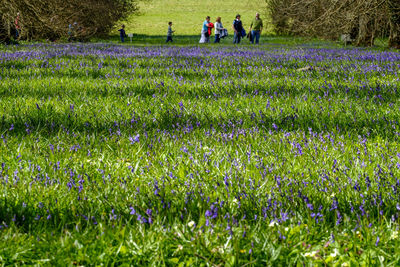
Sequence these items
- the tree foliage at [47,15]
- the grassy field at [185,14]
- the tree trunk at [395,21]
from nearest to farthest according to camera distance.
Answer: the tree trunk at [395,21], the tree foliage at [47,15], the grassy field at [185,14]

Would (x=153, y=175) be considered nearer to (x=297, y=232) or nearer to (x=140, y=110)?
(x=297, y=232)

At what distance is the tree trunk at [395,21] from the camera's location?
18.4 meters

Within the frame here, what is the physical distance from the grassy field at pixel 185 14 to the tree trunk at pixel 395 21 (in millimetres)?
28976

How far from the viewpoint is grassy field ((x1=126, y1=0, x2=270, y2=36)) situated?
56.4m

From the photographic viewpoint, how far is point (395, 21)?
19172 millimetres

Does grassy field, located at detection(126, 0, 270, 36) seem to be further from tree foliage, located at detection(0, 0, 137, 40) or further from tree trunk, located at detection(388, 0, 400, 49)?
tree trunk, located at detection(388, 0, 400, 49)

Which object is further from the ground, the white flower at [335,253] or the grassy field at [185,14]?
the grassy field at [185,14]

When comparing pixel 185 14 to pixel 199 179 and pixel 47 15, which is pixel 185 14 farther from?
pixel 199 179

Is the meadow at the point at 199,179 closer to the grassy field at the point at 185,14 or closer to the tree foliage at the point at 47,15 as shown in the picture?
the tree foliage at the point at 47,15

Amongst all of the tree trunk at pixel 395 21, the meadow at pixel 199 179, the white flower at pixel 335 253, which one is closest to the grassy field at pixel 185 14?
the tree trunk at pixel 395 21

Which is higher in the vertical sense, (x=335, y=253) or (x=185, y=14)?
(x=185, y=14)

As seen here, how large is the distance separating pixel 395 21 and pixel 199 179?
757 inches

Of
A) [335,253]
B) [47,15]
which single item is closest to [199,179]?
[335,253]

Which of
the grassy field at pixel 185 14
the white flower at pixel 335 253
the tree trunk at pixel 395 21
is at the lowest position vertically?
the white flower at pixel 335 253
